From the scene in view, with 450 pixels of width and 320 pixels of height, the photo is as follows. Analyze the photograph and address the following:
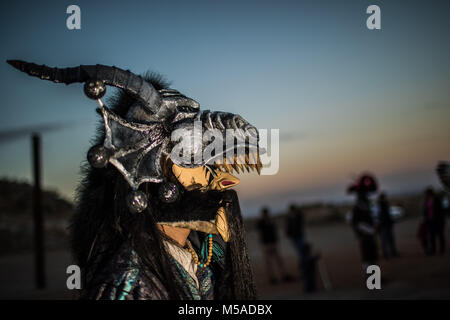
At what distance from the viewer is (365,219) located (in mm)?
9070

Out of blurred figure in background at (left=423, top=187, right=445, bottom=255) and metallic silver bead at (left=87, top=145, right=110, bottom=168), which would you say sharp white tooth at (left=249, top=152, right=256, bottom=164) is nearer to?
metallic silver bead at (left=87, top=145, right=110, bottom=168)

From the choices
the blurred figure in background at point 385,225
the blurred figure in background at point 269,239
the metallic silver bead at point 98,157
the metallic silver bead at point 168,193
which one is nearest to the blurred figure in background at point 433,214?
the blurred figure in background at point 385,225

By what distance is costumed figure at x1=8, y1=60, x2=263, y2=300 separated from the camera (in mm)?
2061

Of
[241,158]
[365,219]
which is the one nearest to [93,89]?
[241,158]

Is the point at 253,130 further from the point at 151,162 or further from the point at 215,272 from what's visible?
the point at 215,272

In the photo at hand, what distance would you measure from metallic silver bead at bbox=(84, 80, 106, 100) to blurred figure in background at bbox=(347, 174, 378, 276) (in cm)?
818

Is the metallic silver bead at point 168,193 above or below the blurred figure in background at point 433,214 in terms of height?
above

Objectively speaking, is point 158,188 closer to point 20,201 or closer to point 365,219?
point 365,219

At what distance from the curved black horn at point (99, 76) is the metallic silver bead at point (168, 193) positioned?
0.46 metres

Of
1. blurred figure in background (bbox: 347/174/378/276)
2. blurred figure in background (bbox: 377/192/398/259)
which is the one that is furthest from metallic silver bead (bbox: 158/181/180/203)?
blurred figure in background (bbox: 377/192/398/259)

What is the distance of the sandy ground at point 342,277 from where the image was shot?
8.43m

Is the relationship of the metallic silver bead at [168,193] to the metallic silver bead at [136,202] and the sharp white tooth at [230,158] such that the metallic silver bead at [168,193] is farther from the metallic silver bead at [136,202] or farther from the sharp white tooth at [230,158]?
the sharp white tooth at [230,158]
